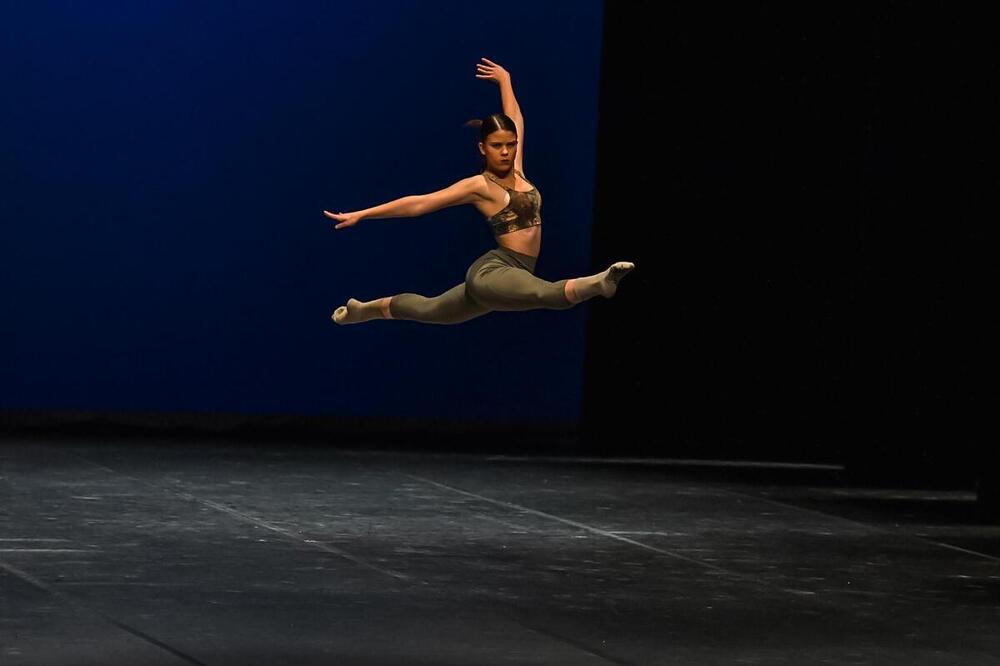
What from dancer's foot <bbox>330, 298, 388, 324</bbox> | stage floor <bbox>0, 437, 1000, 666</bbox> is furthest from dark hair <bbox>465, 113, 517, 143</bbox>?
stage floor <bbox>0, 437, 1000, 666</bbox>

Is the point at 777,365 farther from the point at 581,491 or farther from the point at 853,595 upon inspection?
the point at 853,595

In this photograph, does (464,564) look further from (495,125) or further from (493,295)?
(495,125)

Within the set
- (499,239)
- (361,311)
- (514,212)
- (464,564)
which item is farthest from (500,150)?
(464,564)

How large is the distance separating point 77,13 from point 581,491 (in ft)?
13.4

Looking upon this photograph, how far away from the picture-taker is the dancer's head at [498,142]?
21.3 ft

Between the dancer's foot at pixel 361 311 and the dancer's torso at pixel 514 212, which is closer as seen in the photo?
the dancer's torso at pixel 514 212

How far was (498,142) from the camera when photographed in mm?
6504

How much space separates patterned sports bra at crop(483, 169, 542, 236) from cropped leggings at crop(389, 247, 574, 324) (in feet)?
0.29

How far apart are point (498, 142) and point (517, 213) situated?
30cm

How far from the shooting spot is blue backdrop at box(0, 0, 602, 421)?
1062 centimetres

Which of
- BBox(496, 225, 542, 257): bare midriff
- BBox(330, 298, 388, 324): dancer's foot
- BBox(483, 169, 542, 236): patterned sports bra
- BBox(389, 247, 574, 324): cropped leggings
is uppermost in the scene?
BBox(483, 169, 542, 236): patterned sports bra

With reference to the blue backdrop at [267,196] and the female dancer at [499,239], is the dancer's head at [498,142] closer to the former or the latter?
the female dancer at [499,239]

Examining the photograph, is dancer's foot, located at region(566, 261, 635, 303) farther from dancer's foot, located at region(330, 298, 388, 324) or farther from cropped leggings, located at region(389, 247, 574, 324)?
dancer's foot, located at region(330, 298, 388, 324)

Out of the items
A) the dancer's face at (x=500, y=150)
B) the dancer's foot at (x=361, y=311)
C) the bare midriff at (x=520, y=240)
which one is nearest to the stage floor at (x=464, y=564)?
the dancer's foot at (x=361, y=311)
